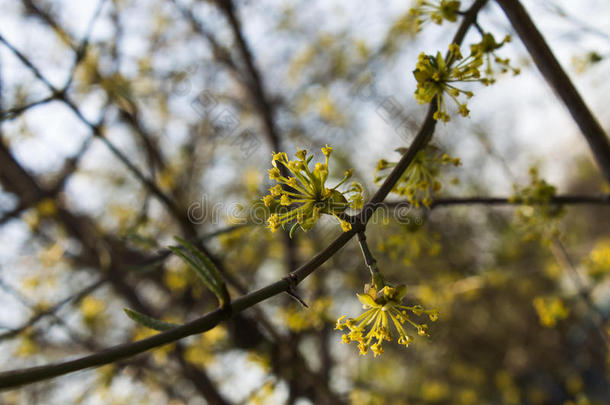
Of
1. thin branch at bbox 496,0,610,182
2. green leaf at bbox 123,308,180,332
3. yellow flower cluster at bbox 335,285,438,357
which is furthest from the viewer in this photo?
thin branch at bbox 496,0,610,182

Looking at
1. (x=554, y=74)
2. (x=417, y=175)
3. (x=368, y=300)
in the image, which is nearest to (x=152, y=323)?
(x=368, y=300)

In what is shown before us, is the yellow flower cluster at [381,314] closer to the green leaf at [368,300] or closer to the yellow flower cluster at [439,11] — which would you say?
the green leaf at [368,300]

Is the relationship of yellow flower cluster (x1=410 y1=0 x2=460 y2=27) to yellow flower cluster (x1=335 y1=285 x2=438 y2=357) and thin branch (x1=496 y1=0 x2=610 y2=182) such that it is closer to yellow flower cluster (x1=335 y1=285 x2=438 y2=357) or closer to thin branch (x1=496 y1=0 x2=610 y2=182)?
thin branch (x1=496 y1=0 x2=610 y2=182)

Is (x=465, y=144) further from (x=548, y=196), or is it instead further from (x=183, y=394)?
(x=183, y=394)

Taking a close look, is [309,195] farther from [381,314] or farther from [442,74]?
[442,74]

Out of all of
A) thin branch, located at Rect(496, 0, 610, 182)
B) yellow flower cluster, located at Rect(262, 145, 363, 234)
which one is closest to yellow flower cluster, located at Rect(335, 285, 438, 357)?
Answer: yellow flower cluster, located at Rect(262, 145, 363, 234)

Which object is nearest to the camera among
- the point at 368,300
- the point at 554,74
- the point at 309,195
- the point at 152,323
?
the point at 152,323

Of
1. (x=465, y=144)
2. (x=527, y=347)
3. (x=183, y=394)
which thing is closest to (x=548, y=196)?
(x=465, y=144)
